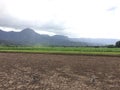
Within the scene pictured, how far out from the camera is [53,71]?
20844 mm

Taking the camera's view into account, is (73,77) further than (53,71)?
No

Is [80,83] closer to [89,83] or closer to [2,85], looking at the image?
[89,83]

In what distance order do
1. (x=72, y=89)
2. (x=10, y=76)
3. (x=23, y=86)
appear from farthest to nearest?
1. (x=10, y=76)
2. (x=23, y=86)
3. (x=72, y=89)

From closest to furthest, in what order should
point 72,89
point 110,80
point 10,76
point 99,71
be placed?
point 72,89 < point 110,80 < point 10,76 < point 99,71

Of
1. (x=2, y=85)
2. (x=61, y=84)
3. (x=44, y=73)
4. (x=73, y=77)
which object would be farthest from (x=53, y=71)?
(x=2, y=85)

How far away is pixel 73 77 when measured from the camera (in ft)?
60.5

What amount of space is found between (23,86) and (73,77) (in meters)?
4.59

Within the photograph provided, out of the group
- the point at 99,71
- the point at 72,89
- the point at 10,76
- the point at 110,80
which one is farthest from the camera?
the point at 99,71

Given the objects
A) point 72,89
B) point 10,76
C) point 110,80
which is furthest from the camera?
point 10,76

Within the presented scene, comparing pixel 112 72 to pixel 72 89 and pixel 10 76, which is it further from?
pixel 10 76

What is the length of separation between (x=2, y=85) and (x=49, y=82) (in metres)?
3.76

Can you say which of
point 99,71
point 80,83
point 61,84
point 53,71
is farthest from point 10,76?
point 99,71

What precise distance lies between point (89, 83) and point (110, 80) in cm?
202

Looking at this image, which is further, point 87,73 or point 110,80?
point 87,73
